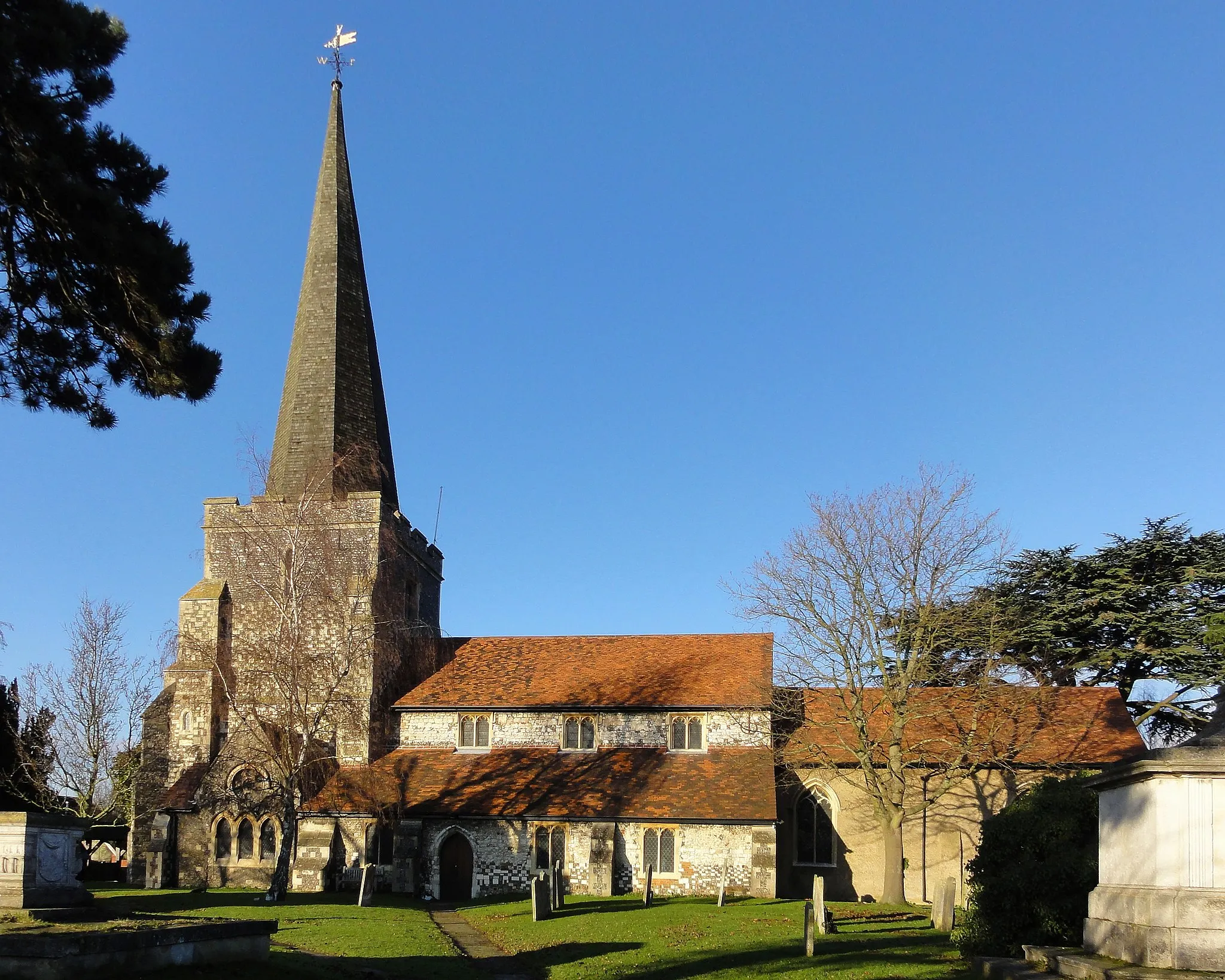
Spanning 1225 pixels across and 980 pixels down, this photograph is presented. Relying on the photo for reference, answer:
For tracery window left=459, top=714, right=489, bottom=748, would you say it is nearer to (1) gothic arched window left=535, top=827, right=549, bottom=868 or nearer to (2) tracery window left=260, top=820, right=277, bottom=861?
(1) gothic arched window left=535, top=827, right=549, bottom=868

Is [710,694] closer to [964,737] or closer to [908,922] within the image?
[964,737]

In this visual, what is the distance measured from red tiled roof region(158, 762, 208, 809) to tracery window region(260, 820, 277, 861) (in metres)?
→ 2.55

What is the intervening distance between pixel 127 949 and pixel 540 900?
1437 cm

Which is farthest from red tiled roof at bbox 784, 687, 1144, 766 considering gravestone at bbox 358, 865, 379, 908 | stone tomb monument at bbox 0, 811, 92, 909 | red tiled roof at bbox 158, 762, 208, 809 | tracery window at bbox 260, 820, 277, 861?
stone tomb monument at bbox 0, 811, 92, 909

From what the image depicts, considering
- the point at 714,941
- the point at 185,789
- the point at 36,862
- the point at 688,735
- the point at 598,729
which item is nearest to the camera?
the point at 36,862

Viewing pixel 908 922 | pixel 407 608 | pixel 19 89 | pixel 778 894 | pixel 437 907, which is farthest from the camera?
pixel 407 608

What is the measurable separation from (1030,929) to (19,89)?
1548cm

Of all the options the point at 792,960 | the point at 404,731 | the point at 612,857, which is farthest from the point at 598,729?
the point at 792,960

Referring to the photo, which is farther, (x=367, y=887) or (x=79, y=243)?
(x=367, y=887)

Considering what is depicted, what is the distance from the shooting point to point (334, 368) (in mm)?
40031

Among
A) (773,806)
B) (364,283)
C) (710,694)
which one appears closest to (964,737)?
(773,806)

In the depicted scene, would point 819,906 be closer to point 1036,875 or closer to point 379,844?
point 1036,875

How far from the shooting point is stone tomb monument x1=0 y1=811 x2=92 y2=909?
14961 millimetres

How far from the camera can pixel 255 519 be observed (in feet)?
111
